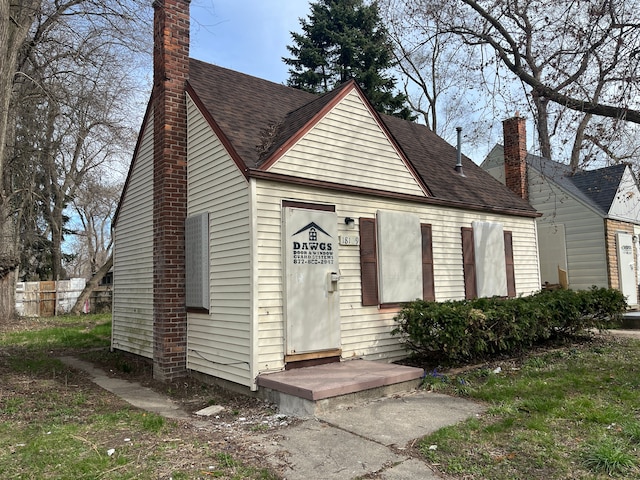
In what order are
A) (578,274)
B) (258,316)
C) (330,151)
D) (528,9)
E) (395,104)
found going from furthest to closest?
(395,104)
(578,274)
(528,9)
(330,151)
(258,316)

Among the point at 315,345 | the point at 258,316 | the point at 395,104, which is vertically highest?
the point at 395,104

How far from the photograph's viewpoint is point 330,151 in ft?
26.3

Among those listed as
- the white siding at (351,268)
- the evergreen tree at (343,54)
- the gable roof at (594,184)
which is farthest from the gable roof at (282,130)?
the evergreen tree at (343,54)

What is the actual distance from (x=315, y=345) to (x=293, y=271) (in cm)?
116

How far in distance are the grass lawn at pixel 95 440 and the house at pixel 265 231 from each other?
1234 mm

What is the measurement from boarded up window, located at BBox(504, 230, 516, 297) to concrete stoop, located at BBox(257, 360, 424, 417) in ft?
18.1

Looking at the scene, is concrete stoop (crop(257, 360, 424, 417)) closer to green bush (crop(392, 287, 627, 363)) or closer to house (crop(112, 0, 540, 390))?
house (crop(112, 0, 540, 390))

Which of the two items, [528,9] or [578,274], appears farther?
[578,274]

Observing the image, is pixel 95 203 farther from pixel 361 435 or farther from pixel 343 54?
pixel 361 435

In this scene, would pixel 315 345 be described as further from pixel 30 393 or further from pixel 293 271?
pixel 30 393

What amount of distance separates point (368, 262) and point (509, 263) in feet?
16.5

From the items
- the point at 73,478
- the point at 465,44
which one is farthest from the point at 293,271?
the point at 465,44

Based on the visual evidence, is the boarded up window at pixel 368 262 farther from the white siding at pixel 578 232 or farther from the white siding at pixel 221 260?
the white siding at pixel 578 232

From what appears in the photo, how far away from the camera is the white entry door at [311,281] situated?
6996 millimetres
